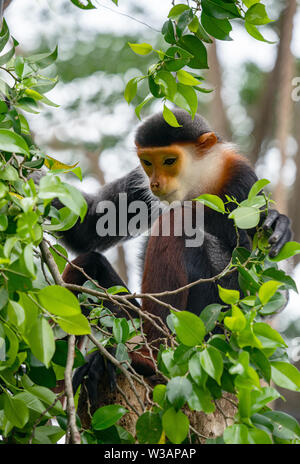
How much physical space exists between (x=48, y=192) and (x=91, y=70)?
758 centimetres

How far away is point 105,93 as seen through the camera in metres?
8.62

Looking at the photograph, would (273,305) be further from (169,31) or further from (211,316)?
(169,31)

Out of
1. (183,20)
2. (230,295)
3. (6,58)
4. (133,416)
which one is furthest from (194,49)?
(133,416)

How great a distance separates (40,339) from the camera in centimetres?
128

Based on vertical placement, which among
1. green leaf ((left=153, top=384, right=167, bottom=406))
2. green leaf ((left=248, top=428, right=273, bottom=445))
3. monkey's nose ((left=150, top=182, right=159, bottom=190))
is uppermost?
green leaf ((left=248, top=428, right=273, bottom=445))

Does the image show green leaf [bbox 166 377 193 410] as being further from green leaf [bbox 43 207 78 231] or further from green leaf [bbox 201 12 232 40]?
green leaf [bbox 201 12 232 40]

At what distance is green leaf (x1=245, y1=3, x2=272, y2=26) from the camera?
175 cm

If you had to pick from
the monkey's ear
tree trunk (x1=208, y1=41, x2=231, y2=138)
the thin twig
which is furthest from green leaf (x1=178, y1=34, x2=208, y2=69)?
tree trunk (x1=208, y1=41, x2=231, y2=138)

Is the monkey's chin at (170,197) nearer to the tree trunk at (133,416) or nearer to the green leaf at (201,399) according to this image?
the tree trunk at (133,416)

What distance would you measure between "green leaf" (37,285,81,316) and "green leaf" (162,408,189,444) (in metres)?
0.37

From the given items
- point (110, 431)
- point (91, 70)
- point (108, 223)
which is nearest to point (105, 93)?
point (91, 70)

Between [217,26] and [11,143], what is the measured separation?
84cm

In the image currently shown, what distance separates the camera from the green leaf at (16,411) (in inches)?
57.7

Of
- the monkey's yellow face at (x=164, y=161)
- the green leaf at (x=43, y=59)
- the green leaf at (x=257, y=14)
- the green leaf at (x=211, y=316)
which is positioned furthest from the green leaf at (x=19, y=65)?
the monkey's yellow face at (x=164, y=161)
